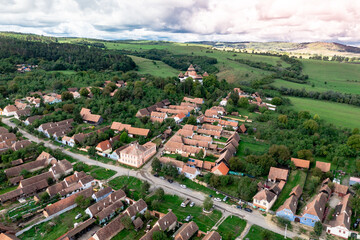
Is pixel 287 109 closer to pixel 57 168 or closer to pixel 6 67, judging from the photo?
pixel 57 168

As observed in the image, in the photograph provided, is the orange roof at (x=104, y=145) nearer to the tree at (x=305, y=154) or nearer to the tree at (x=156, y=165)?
the tree at (x=156, y=165)

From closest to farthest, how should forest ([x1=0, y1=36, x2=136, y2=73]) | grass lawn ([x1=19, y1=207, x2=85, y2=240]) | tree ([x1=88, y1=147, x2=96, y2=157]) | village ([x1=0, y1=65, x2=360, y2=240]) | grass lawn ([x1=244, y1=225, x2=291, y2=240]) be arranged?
grass lawn ([x1=244, y1=225, x2=291, y2=240])
grass lawn ([x1=19, y1=207, x2=85, y2=240])
village ([x1=0, y1=65, x2=360, y2=240])
tree ([x1=88, y1=147, x2=96, y2=157])
forest ([x1=0, y1=36, x2=136, y2=73])

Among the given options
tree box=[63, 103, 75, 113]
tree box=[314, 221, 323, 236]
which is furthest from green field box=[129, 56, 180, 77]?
tree box=[314, 221, 323, 236]

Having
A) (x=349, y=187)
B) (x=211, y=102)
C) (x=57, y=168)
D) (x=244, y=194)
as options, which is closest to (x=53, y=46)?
(x=211, y=102)

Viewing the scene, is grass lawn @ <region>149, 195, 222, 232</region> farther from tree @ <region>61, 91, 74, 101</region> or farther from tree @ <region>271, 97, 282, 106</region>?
tree @ <region>271, 97, 282, 106</region>

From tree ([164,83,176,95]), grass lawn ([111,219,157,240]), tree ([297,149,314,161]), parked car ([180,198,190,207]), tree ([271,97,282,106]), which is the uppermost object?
tree ([164,83,176,95])

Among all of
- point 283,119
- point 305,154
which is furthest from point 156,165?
point 283,119
